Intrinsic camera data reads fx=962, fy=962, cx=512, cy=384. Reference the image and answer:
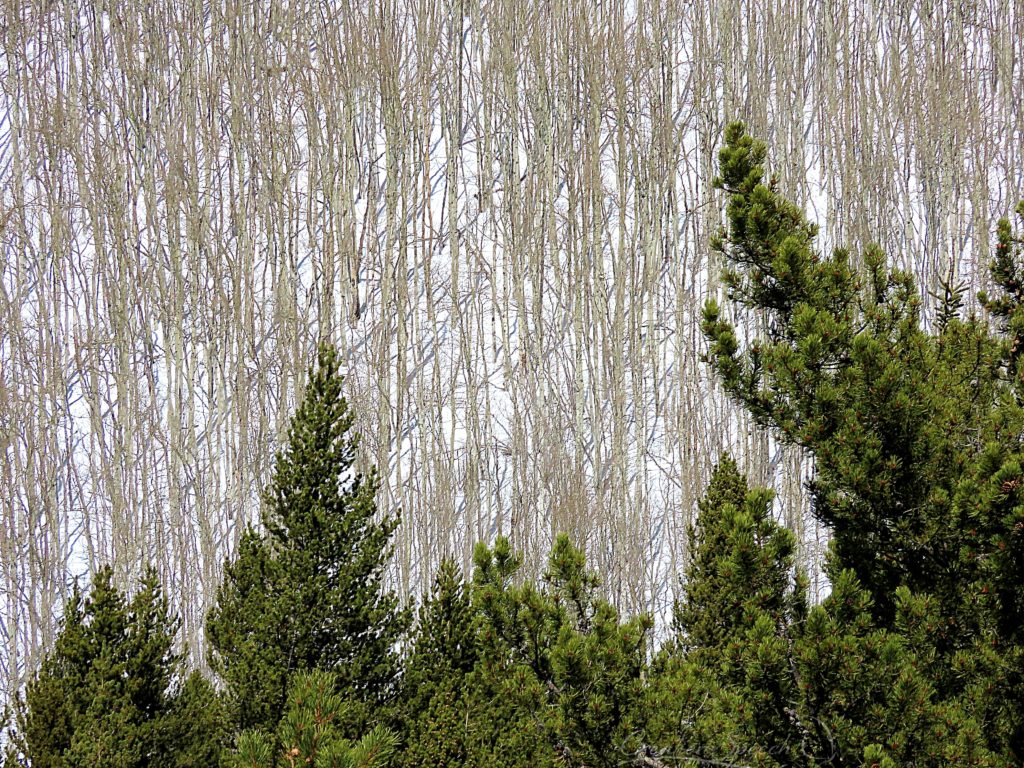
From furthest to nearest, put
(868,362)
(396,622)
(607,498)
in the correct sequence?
(607,498), (396,622), (868,362)

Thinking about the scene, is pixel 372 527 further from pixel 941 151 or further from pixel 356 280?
pixel 941 151

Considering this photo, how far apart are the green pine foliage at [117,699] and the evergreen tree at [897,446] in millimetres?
2133

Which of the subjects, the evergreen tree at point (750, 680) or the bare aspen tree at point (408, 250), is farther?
the bare aspen tree at point (408, 250)

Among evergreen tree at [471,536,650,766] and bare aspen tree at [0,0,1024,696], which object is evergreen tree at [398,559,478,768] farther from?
bare aspen tree at [0,0,1024,696]

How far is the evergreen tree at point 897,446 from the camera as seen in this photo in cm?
200

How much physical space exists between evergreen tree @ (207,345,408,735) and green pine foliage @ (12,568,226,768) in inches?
8.6

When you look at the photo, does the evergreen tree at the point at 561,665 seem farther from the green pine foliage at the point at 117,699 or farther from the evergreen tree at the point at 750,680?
the green pine foliage at the point at 117,699

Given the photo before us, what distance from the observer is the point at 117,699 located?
307 centimetres

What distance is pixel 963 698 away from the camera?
78.6 inches

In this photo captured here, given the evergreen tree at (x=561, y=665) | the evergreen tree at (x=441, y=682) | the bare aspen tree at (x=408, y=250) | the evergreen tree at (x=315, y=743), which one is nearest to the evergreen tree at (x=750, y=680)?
the evergreen tree at (x=561, y=665)

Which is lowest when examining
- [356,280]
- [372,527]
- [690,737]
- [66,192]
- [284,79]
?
[690,737]

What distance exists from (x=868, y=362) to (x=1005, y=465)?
0.37 meters

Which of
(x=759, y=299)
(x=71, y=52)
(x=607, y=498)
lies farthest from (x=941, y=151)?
(x=71, y=52)

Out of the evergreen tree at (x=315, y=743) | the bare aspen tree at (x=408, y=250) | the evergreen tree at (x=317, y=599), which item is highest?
the bare aspen tree at (x=408, y=250)
